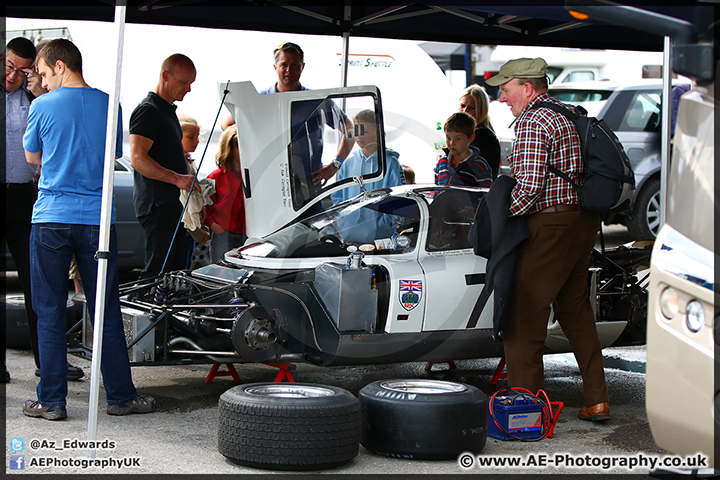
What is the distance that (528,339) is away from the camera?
491 centimetres

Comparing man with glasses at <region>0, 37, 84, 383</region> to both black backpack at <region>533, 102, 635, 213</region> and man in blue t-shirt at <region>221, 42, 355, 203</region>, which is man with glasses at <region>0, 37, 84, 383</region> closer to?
man in blue t-shirt at <region>221, 42, 355, 203</region>

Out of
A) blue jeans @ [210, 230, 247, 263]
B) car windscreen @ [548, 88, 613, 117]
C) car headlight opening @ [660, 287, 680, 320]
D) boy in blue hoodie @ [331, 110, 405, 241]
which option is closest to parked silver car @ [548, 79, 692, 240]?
car windscreen @ [548, 88, 613, 117]

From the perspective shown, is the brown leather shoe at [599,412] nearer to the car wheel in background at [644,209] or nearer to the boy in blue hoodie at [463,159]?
the boy in blue hoodie at [463,159]

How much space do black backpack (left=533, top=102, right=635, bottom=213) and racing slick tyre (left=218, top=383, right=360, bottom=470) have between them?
1909 mm

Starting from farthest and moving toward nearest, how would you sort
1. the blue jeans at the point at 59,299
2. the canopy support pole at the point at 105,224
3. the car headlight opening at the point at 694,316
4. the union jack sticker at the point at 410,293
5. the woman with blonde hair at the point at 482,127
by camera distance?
the woman with blonde hair at the point at 482,127 < the union jack sticker at the point at 410,293 < the blue jeans at the point at 59,299 < the canopy support pole at the point at 105,224 < the car headlight opening at the point at 694,316

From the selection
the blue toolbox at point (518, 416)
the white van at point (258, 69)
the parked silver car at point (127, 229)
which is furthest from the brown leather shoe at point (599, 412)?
the white van at point (258, 69)

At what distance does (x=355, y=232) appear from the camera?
5695 millimetres

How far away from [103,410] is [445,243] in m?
2.47

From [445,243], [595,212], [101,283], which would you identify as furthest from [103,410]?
[595,212]

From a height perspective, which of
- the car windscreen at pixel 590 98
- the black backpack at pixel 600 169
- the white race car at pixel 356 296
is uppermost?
the car windscreen at pixel 590 98

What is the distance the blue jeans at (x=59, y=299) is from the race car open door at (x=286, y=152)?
185 cm

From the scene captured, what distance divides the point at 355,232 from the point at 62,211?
196cm

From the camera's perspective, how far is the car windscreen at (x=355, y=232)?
5.54 meters

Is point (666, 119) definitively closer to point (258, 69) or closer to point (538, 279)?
point (538, 279)
